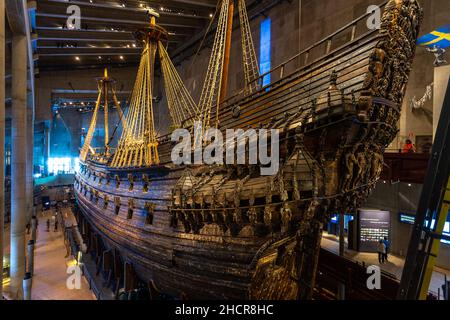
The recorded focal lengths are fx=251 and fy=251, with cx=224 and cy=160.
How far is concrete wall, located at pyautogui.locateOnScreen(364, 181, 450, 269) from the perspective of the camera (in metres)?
6.85

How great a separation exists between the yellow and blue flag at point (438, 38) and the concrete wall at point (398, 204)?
11.6ft

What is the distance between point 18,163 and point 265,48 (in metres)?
10.1

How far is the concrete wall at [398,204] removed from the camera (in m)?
6.85

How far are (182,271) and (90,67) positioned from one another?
1967 cm

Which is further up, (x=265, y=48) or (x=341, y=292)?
(x=265, y=48)

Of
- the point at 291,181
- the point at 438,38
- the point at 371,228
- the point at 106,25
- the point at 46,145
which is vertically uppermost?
the point at 106,25

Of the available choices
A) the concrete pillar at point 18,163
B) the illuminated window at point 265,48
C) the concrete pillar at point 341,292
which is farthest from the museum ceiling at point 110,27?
the concrete pillar at point 341,292

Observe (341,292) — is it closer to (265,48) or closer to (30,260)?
(30,260)

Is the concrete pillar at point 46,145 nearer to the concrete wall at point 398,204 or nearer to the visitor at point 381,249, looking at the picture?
the concrete wall at point 398,204

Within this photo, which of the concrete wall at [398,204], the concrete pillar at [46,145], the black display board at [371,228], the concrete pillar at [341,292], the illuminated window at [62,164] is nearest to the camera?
the concrete pillar at [341,292]

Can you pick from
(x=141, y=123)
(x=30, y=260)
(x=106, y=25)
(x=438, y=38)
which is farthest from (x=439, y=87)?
(x=106, y=25)

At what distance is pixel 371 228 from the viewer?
20.9 ft

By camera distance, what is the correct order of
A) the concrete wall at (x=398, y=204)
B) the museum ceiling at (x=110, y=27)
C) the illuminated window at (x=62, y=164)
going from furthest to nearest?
the illuminated window at (x=62, y=164) → the museum ceiling at (x=110, y=27) → the concrete wall at (x=398, y=204)
